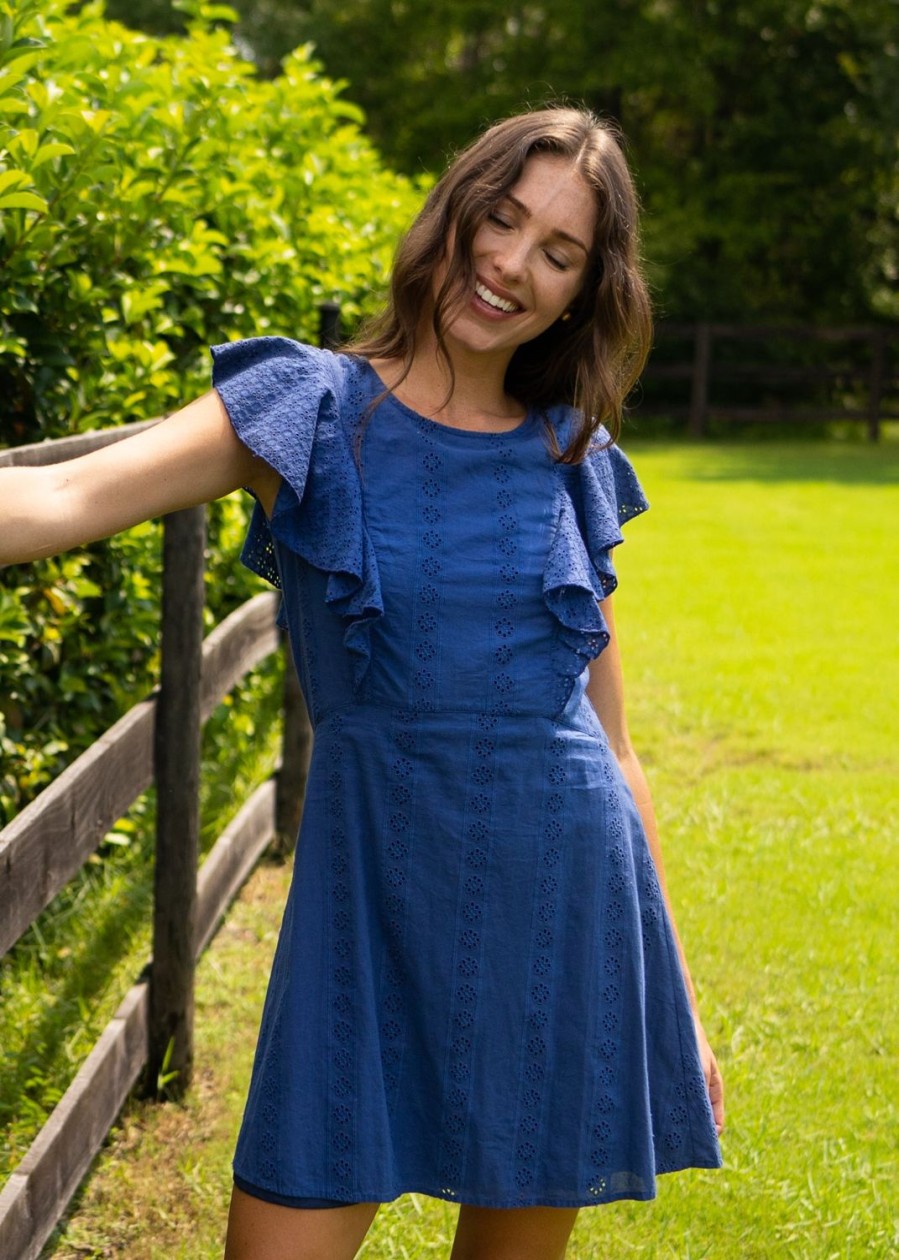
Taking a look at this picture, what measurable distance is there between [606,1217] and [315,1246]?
1.51 meters

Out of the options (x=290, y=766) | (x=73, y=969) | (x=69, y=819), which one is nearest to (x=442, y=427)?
(x=69, y=819)

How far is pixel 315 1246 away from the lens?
189 cm

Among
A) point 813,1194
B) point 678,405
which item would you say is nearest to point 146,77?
point 813,1194

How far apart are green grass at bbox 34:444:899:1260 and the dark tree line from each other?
61.0ft

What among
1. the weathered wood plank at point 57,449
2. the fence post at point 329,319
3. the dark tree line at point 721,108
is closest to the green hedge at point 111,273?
the fence post at point 329,319

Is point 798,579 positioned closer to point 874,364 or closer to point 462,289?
point 462,289

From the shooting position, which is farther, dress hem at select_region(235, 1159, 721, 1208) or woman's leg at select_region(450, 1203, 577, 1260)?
woman's leg at select_region(450, 1203, 577, 1260)

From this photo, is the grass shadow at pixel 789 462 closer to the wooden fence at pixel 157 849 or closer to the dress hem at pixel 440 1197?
the wooden fence at pixel 157 849

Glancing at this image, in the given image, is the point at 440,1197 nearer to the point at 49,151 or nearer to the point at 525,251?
the point at 525,251

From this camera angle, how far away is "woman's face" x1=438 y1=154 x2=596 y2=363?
208 centimetres

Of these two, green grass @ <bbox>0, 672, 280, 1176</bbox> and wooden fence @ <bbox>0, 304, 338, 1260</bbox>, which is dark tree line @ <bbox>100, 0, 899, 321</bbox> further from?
wooden fence @ <bbox>0, 304, 338, 1260</bbox>

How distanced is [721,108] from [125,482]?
2886 cm

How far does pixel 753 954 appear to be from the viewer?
181 inches

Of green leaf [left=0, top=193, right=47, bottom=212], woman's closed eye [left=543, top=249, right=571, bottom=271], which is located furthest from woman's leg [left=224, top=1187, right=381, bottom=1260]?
green leaf [left=0, top=193, right=47, bottom=212]
